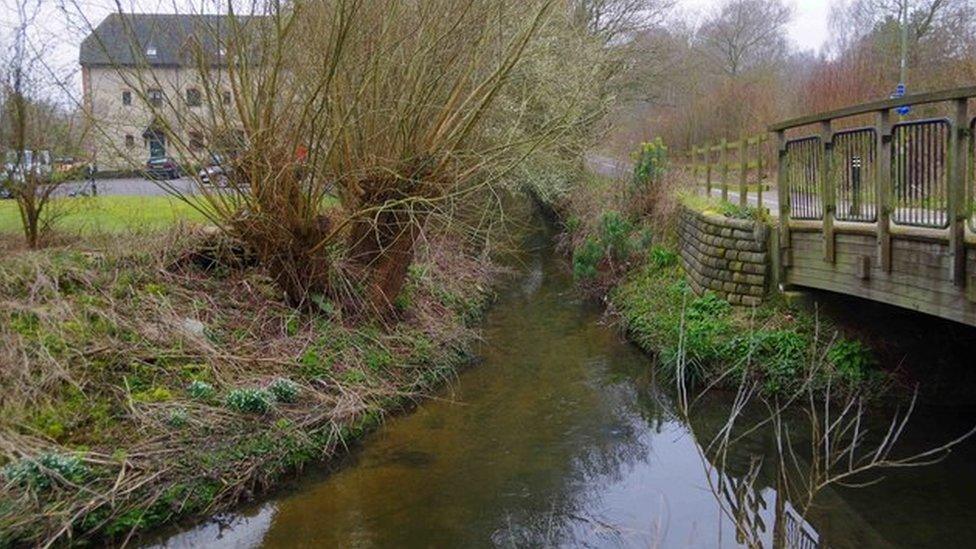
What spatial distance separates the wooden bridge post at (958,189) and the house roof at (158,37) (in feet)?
26.6

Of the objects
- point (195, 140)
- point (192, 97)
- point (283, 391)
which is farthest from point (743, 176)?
point (192, 97)

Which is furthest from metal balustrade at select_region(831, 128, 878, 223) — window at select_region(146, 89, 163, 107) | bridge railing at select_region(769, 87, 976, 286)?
window at select_region(146, 89, 163, 107)

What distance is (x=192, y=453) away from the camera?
770 centimetres

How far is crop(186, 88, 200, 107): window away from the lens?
10930 millimetres

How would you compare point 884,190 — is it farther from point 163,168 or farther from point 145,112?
point 145,112

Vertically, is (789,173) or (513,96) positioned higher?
(513,96)

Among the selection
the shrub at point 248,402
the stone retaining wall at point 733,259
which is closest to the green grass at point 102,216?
the shrub at point 248,402

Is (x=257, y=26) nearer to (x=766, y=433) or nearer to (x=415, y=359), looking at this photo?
(x=415, y=359)

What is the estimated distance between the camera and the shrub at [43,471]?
264 inches

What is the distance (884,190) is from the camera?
8.19 meters

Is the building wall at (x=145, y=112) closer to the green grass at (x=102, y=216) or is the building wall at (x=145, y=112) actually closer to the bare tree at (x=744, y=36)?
the green grass at (x=102, y=216)

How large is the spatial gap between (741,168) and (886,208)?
4.53 metres

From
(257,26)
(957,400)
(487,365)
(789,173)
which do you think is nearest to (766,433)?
(957,400)

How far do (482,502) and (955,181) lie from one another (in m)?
5.03
